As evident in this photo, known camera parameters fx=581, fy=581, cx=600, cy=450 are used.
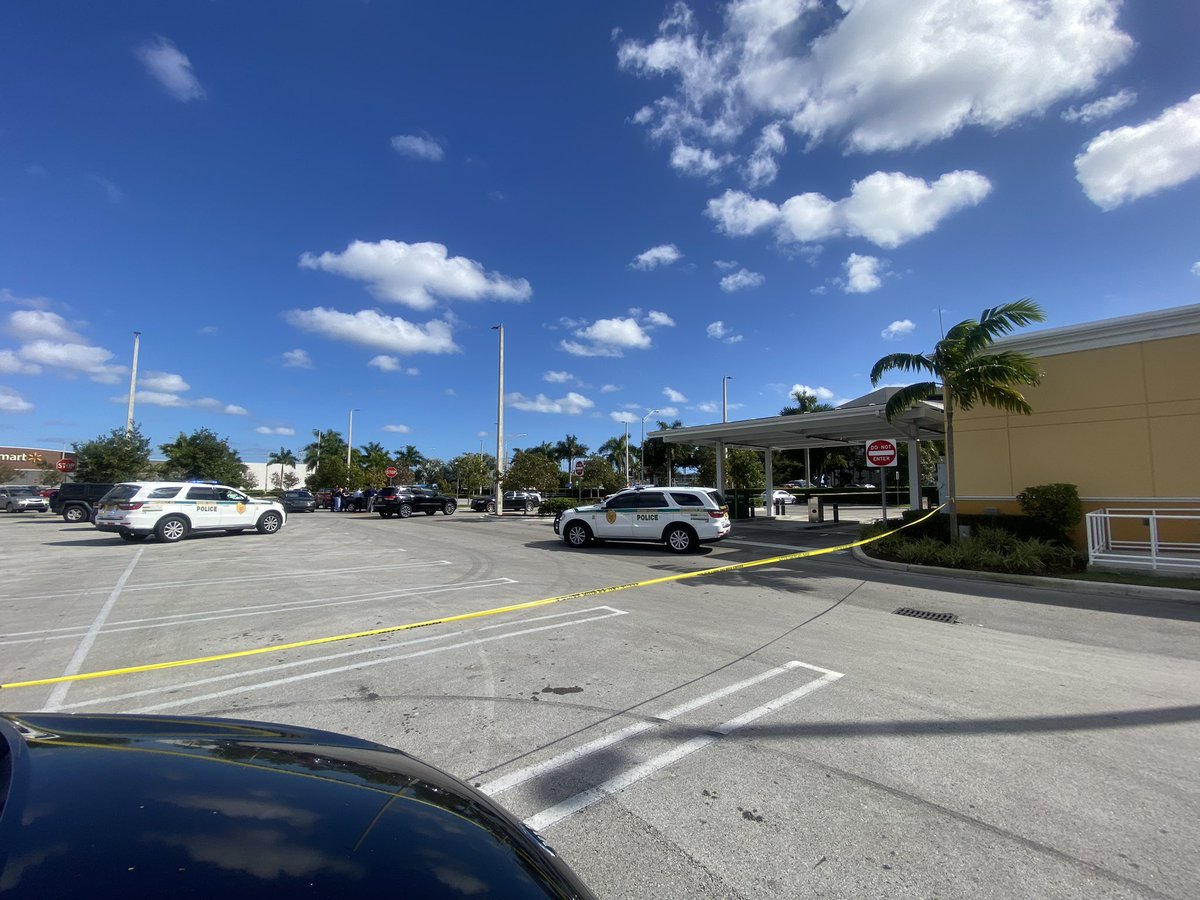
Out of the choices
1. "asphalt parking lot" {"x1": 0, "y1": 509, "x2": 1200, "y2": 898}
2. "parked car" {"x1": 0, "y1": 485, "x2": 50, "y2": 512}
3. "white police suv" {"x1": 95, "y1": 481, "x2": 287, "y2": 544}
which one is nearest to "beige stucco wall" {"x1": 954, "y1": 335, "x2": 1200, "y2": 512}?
"asphalt parking lot" {"x1": 0, "y1": 509, "x2": 1200, "y2": 898}

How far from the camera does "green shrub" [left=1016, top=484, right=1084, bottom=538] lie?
12539mm

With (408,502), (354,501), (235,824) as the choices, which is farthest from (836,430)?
(354,501)

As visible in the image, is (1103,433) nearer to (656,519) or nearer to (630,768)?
(656,519)

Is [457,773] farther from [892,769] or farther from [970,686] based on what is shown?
[970,686]

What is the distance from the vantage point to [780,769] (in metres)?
3.61

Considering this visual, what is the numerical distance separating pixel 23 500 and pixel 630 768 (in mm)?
50773

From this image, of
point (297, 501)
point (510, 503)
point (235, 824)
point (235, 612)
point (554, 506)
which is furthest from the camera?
point (510, 503)

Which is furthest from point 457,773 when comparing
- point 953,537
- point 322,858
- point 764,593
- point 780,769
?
point 953,537

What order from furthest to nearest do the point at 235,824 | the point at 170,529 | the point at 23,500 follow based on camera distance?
the point at 23,500
the point at 170,529
the point at 235,824

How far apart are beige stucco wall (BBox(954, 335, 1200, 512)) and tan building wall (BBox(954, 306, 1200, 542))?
0.02 meters

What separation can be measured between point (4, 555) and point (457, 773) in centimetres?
1768

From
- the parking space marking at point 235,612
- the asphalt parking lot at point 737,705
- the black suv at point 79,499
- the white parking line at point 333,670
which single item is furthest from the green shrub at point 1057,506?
the black suv at point 79,499

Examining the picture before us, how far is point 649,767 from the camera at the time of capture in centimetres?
361

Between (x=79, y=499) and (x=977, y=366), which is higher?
(x=977, y=366)
